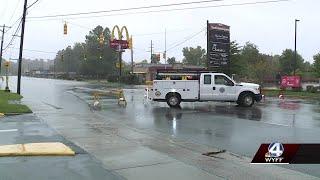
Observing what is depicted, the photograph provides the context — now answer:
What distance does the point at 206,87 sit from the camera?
27.5 metres

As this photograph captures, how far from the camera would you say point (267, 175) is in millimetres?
9070

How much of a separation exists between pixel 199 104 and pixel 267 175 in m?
20.8

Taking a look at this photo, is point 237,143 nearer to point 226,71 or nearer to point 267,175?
point 267,175

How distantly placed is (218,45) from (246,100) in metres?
22.5

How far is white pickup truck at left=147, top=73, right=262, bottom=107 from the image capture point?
27484 millimetres

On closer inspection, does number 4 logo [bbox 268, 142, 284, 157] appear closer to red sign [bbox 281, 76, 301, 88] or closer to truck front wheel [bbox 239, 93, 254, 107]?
truck front wheel [bbox 239, 93, 254, 107]

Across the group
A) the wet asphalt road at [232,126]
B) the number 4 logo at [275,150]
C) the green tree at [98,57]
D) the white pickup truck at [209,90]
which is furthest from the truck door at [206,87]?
the green tree at [98,57]

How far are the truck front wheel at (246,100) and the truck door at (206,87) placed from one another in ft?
5.32

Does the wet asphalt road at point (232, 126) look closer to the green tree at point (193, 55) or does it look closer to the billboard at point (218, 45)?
the billboard at point (218, 45)

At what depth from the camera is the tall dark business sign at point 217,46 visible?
160ft

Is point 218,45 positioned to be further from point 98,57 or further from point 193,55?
point 193,55

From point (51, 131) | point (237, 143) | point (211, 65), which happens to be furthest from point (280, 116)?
point (211, 65)

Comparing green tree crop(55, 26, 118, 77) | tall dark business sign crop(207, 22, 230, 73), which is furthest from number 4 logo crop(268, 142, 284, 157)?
green tree crop(55, 26, 118, 77)

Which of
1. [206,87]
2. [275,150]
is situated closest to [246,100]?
[206,87]
